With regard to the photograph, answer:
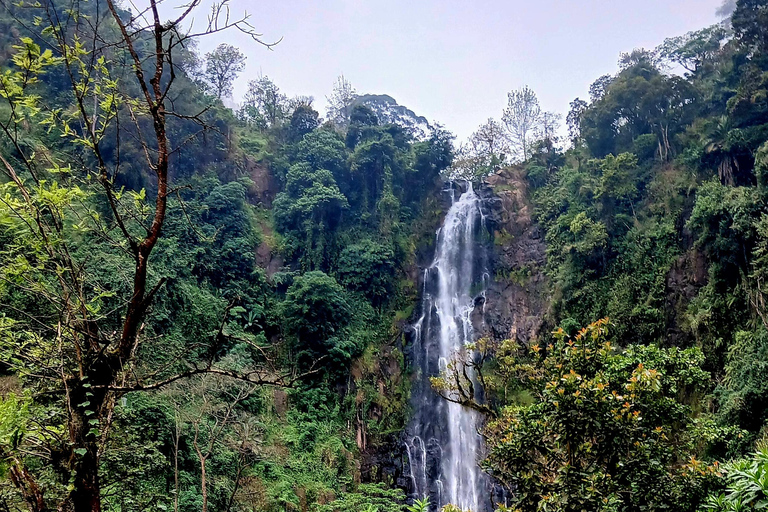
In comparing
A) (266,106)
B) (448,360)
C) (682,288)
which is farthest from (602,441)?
(266,106)

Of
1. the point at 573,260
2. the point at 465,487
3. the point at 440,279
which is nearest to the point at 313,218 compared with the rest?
the point at 440,279

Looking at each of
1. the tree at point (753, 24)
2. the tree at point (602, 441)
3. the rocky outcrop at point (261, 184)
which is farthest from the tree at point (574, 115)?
the tree at point (602, 441)

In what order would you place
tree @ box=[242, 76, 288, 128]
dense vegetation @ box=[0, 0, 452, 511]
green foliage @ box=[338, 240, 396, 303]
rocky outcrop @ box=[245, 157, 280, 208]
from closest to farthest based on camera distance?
dense vegetation @ box=[0, 0, 452, 511], green foliage @ box=[338, 240, 396, 303], rocky outcrop @ box=[245, 157, 280, 208], tree @ box=[242, 76, 288, 128]

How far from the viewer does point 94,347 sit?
2238 mm

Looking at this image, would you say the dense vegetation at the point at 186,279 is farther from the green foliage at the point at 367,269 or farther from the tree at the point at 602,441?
the tree at the point at 602,441

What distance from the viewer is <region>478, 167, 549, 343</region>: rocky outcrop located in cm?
1708

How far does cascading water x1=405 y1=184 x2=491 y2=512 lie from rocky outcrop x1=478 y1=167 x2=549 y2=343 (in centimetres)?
64

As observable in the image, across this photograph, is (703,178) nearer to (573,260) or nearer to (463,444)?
(573,260)

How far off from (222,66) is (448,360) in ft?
73.4

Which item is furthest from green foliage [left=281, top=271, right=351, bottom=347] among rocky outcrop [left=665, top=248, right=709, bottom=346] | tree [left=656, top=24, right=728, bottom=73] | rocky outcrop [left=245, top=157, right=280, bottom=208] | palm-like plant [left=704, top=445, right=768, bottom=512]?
tree [left=656, top=24, right=728, bottom=73]

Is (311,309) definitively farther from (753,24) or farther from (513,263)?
(753,24)

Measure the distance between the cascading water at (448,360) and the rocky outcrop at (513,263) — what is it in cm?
64

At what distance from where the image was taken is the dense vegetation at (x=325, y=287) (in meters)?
2.21

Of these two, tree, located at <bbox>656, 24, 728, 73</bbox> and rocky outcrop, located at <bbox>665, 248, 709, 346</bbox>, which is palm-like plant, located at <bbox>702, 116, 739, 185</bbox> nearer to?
rocky outcrop, located at <bbox>665, 248, 709, 346</bbox>
